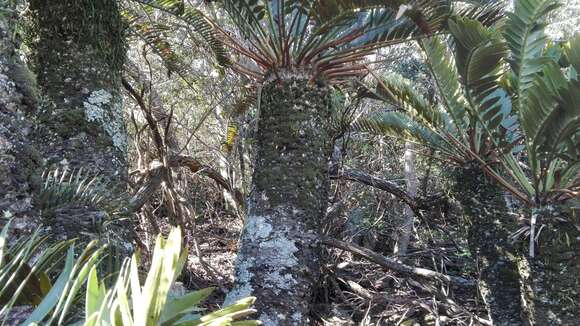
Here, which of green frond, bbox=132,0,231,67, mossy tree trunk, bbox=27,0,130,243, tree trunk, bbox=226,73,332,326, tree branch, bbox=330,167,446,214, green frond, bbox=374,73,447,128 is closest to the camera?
mossy tree trunk, bbox=27,0,130,243

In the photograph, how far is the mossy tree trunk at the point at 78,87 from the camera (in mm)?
2633

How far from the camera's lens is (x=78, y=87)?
108 inches

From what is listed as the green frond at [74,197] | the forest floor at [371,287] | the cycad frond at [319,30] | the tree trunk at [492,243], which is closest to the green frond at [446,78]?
the tree trunk at [492,243]

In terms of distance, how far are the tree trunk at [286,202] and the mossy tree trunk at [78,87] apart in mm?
879

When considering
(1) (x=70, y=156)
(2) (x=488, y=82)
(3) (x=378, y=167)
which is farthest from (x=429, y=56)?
(3) (x=378, y=167)

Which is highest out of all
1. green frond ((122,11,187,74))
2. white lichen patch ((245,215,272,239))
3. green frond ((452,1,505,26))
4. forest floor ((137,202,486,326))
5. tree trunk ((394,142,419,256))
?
green frond ((122,11,187,74))

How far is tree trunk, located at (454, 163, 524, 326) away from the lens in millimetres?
3916

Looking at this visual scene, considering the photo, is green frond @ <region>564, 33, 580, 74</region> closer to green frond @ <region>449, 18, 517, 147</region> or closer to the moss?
green frond @ <region>449, 18, 517, 147</region>

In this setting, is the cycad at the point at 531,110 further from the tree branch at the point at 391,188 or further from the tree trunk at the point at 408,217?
the tree trunk at the point at 408,217

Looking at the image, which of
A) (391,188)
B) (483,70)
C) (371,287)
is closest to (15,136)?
(483,70)

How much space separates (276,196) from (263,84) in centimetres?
83

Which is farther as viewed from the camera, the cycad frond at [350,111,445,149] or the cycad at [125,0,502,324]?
the cycad frond at [350,111,445,149]

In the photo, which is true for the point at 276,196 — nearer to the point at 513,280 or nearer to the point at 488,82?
the point at 488,82

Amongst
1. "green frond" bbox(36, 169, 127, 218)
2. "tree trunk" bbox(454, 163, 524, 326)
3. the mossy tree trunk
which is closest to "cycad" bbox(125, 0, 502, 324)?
the mossy tree trunk
